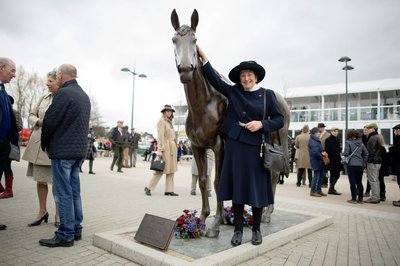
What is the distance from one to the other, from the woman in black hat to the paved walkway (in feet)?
2.18

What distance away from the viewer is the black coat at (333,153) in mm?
9633

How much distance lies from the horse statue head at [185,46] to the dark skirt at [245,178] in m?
1.03

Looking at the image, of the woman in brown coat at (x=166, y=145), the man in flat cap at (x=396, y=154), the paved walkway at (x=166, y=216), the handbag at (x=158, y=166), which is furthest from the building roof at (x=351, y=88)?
the handbag at (x=158, y=166)

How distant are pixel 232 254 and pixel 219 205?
970 mm

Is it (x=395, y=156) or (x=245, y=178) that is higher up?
(x=395, y=156)

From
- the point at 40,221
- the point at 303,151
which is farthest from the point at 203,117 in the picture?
the point at 303,151

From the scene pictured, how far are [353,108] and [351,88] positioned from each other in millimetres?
4103

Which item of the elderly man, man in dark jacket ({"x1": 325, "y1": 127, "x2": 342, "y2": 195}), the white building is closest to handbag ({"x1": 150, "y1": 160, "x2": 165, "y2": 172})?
the elderly man

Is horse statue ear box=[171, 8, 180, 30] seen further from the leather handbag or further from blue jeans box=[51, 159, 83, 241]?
blue jeans box=[51, 159, 83, 241]

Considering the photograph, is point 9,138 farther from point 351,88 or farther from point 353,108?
point 351,88

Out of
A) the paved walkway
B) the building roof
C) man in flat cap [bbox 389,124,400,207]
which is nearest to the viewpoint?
the paved walkway

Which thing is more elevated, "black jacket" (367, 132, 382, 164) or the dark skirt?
"black jacket" (367, 132, 382, 164)

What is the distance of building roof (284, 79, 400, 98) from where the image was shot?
2726 cm

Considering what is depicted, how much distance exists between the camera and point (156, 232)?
137 inches
